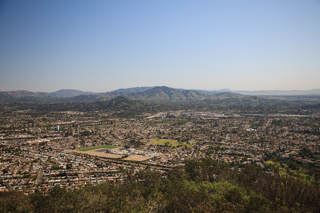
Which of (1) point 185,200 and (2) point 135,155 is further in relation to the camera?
(2) point 135,155

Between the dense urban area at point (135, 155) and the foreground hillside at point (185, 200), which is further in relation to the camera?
the dense urban area at point (135, 155)

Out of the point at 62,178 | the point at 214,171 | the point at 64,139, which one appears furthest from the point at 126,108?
the point at 214,171

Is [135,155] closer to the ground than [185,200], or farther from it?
closer to the ground

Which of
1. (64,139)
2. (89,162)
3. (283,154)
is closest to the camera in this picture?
A: (89,162)

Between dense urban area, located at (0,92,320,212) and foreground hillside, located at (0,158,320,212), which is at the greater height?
foreground hillside, located at (0,158,320,212)

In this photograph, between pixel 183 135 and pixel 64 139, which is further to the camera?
pixel 183 135

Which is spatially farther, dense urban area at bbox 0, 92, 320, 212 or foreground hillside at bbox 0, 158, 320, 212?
dense urban area at bbox 0, 92, 320, 212

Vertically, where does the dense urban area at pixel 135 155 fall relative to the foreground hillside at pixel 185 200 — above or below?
below

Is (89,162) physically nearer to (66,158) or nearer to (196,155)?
(66,158)

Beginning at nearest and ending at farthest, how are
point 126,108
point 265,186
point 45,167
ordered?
point 265,186 < point 45,167 < point 126,108

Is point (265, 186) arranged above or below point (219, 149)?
above
